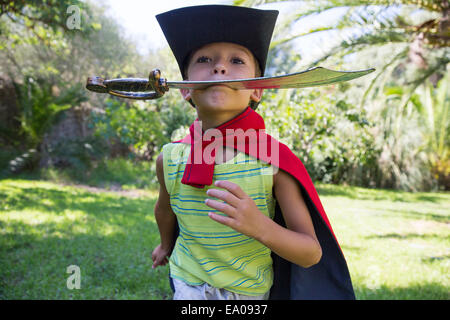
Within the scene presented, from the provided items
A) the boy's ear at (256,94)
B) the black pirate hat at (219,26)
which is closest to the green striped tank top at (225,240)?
the boy's ear at (256,94)

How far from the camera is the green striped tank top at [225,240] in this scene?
4.57 ft

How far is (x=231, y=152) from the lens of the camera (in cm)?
144

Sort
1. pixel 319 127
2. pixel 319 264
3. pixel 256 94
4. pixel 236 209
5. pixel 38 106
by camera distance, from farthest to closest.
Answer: pixel 319 127 < pixel 38 106 < pixel 256 94 < pixel 319 264 < pixel 236 209

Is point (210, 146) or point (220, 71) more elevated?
point (220, 71)

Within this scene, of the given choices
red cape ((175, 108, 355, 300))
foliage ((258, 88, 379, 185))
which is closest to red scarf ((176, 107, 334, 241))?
red cape ((175, 108, 355, 300))

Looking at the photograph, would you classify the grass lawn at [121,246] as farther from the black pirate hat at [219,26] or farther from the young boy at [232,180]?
the black pirate hat at [219,26]

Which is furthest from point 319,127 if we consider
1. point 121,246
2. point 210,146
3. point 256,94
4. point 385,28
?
point 210,146

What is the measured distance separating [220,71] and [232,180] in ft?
1.35

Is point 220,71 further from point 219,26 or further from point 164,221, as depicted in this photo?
point 164,221

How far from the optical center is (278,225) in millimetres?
1216

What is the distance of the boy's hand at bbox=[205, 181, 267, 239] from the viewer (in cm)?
110

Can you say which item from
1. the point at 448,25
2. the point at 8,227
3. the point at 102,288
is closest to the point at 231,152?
the point at 102,288

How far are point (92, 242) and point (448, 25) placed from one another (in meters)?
5.23
